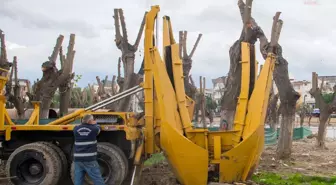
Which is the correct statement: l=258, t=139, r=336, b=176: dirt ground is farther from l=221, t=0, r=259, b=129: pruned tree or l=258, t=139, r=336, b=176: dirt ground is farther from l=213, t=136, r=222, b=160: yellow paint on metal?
l=213, t=136, r=222, b=160: yellow paint on metal

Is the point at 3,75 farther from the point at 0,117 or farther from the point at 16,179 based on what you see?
the point at 16,179

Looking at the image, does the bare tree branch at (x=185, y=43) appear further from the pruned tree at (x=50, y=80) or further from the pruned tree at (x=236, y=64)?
the pruned tree at (x=50, y=80)

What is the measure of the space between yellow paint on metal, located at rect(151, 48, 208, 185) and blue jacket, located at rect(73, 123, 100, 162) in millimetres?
1433

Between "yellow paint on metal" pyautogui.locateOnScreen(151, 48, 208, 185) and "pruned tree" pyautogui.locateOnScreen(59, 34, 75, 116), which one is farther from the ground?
"pruned tree" pyautogui.locateOnScreen(59, 34, 75, 116)

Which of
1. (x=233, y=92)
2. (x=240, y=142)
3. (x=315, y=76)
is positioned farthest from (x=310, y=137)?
(x=240, y=142)

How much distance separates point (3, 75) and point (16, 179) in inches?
92.2

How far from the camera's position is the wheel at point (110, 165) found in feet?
29.3

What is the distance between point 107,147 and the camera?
9.11 metres

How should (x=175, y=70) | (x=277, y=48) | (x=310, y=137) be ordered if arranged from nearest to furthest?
(x=175, y=70)
(x=277, y=48)
(x=310, y=137)

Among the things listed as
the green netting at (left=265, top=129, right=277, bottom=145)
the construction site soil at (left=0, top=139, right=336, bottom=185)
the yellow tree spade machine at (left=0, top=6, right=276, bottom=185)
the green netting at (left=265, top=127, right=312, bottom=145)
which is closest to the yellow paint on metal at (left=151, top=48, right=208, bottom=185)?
the yellow tree spade machine at (left=0, top=6, right=276, bottom=185)

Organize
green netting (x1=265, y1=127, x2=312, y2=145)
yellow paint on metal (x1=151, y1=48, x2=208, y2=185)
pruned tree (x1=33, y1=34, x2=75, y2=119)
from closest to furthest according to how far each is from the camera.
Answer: yellow paint on metal (x1=151, y1=48, x2=208, y2=185) < pruned tree (x1=33, y1=34, x2=75, y2=119) < green netting (x1=265, y1=127, x2=312, y2=145)

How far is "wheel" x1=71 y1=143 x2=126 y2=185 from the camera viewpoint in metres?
8.94

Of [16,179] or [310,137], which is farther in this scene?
[310,137]

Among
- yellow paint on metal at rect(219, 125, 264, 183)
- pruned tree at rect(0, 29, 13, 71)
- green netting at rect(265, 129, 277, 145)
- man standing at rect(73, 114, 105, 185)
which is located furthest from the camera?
green netting at rect(265, 129, 277, 145)
